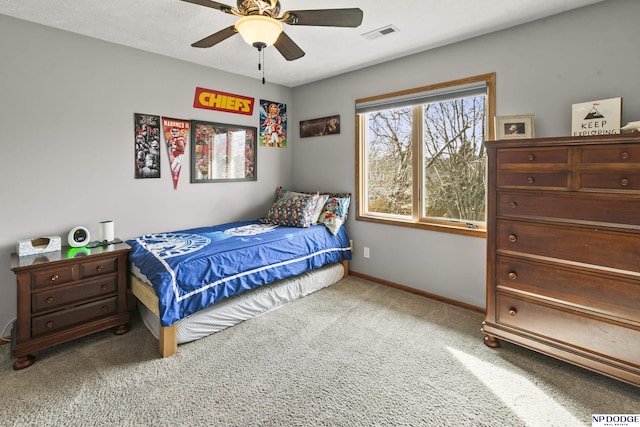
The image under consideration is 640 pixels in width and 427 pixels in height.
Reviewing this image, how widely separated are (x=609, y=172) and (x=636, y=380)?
46.3 inches

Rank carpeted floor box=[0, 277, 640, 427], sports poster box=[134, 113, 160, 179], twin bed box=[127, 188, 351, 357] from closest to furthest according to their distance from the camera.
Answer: carpeted floor box=[0, 277, 640, 427] → twin bed box=[127, 188, 351, 357] → sports poster box=[134, 113, 160, 179]

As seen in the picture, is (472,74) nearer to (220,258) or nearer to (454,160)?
(454,160)

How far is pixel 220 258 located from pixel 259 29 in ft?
5.43

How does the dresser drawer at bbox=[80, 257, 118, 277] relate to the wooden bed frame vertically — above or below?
above

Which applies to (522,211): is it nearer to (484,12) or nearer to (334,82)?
(484,12)

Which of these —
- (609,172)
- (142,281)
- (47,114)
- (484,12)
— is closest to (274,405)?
(142,281)

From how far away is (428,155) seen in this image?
3.40 metres

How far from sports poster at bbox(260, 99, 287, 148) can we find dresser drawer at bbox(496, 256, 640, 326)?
3.08 metres

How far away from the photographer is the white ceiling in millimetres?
2332

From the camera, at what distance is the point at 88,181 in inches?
115

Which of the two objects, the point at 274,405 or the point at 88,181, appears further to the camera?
the point at 88,181

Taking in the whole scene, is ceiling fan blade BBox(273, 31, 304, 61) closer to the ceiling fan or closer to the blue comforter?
the ceiling fan

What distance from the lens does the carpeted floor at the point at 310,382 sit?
1765 millimetres

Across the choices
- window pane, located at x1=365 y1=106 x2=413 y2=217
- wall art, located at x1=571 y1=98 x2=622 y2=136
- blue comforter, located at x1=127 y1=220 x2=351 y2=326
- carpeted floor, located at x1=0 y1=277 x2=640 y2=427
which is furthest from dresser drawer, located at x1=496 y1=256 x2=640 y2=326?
blue comforter, located at x1=127 y1=220 x2=351 y2=326
